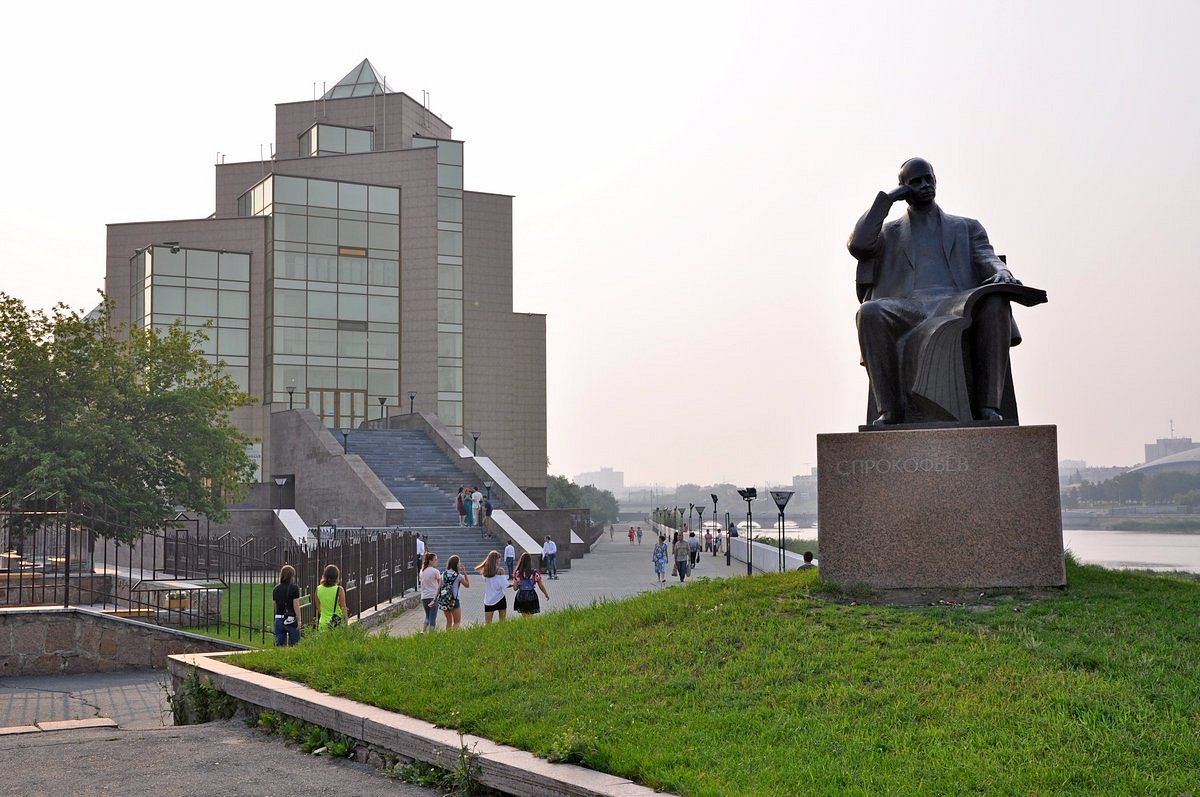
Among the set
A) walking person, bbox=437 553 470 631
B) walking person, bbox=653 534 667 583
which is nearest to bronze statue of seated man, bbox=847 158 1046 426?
walking person, bbox=437 553 470 631

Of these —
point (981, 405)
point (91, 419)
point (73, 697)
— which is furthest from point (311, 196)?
point (981, 405)

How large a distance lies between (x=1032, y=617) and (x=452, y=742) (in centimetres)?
426

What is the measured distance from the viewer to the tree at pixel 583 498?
4200 inches

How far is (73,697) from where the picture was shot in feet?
44.3

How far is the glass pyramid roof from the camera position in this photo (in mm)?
72000

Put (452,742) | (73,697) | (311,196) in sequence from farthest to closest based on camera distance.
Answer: (311,196) → (73,697) → (452,742)

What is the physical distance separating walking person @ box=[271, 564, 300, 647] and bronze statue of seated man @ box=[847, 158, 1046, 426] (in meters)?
7.36

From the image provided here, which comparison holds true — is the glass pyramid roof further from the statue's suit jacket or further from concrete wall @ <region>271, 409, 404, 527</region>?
the statue's suit jacket

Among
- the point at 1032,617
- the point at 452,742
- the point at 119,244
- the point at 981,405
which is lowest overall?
the point at 452,742

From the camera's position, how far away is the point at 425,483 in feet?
138

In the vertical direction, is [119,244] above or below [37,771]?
above

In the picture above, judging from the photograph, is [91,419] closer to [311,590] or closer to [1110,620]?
[311,590]

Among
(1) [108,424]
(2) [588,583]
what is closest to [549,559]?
(2) [588,583]

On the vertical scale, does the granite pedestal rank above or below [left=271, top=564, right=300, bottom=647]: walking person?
above
